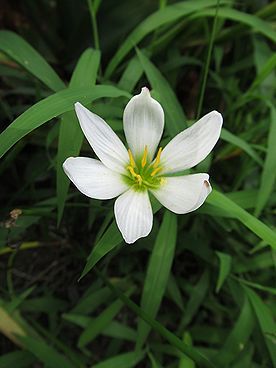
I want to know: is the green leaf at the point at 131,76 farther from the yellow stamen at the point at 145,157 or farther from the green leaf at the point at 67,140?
the yellow stamen at the point at 145,157

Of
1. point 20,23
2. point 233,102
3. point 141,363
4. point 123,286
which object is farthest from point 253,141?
point 20,23

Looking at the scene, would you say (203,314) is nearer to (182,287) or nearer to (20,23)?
(182,287)

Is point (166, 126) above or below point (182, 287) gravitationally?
above

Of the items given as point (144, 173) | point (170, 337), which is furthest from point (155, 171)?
point (170, 337)

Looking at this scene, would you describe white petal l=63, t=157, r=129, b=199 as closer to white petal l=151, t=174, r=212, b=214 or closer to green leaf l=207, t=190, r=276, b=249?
white petal l=151, t=174, r=212, b=214

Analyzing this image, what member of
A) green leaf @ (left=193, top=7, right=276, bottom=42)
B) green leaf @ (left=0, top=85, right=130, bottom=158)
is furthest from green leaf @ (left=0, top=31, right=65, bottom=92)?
green leaf @ (left=193, top=7, right=276, bottom=42)

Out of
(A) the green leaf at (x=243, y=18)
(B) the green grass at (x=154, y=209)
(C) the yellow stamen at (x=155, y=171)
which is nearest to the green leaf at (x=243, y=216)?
(B) the green grass at (x=154, y=209)

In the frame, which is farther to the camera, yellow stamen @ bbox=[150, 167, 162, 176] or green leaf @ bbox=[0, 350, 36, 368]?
green leaf @ bbox=[0, 350, 36, 368]
